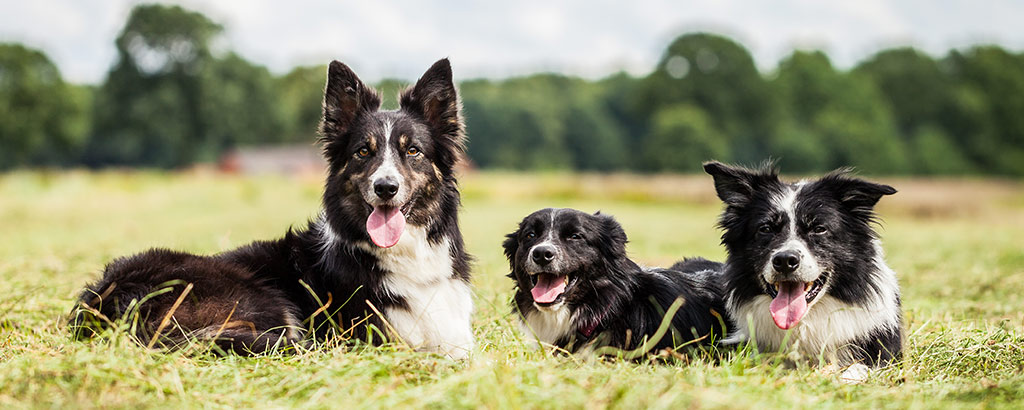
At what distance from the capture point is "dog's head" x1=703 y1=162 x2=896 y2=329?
13.1 ft

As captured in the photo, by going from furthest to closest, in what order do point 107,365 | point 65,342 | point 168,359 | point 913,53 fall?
point 913,53
point 65,342
point 168,359
point 107,365

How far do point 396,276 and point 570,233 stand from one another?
1142 mm

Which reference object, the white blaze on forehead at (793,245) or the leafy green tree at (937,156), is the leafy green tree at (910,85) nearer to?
the leafy green tree at (937,156)

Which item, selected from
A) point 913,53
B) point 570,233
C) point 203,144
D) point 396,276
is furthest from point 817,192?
point 913,53

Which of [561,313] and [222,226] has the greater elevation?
[561,313]

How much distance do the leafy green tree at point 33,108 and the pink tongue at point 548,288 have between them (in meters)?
63.2

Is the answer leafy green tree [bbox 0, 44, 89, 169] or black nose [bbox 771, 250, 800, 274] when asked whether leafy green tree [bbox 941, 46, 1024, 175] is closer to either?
black nose [bbox 771, 250, 800, 274]

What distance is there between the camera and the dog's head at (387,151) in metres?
4.35

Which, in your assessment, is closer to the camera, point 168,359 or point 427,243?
point 168,359

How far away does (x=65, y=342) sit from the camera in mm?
4195

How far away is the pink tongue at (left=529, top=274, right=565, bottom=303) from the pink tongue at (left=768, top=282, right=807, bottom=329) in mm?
1263

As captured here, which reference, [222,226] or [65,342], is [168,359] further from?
[222,226]

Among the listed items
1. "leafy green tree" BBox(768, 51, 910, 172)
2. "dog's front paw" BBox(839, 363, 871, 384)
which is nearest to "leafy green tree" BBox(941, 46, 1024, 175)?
"leafy green tree" BBox(768, 51, 910, 172)

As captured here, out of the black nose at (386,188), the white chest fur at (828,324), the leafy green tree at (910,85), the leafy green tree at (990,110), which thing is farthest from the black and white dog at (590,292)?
the leafy green tree at (910,85)
